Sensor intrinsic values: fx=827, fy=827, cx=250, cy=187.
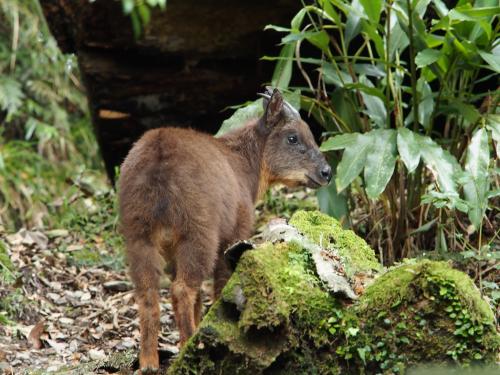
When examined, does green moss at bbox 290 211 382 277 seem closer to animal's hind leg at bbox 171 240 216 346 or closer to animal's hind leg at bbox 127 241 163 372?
animal's hind leg at bbox 171 240 216 346

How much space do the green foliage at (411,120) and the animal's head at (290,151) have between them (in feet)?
0.85

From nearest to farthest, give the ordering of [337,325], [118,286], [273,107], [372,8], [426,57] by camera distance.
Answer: [337,325]
[426,57]
[372,8]
[273,107]
[118,286]

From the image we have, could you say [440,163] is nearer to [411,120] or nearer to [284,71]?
[411,120]

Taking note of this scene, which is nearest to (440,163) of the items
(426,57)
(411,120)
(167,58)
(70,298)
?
(426,57)

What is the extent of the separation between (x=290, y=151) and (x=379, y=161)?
918 mm

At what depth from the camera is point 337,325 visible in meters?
4.32

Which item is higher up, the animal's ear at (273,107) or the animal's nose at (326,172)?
the animal's ear at (273,107)

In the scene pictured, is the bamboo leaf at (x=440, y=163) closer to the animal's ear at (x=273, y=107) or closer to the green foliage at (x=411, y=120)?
the green foliage at (x=411, y=120)

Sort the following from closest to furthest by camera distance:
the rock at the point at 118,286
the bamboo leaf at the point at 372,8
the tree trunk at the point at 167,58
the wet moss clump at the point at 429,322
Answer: the wet moss clump at the point at 429,322
the bamboo leaf at the point at 372,8
the rock at the point at 118,286
the tree trunk at the point at 167,58

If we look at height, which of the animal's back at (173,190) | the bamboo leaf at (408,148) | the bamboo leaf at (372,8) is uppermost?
the bamboo leaf at (372,8)

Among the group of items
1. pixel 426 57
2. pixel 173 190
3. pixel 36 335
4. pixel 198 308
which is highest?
pixel 426 57

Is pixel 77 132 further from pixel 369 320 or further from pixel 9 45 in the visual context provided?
pixel 369 320

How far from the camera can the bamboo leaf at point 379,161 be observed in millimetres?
6255

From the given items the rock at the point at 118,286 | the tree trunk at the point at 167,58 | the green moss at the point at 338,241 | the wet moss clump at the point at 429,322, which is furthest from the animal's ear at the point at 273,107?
the wet moss clump at the point at 429,322
